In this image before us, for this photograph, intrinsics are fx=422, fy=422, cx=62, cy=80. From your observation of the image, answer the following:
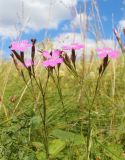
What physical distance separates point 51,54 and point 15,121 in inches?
18.6

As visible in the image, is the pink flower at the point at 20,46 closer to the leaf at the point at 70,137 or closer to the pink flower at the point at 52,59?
the pink flower at the point at 52,59

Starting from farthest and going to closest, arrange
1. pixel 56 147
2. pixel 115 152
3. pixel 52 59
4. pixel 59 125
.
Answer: pixel 59 125
pixel 115 152
pixel 56 147
pixel 52 59

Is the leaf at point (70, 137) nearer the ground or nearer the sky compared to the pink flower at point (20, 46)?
nearer the ground

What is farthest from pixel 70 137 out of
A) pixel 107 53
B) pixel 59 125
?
pixel 59 125

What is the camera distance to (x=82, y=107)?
3094 mm

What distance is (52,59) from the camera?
1.40 metres

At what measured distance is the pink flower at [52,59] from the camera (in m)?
1.37

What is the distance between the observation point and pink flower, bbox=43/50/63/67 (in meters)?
1.37

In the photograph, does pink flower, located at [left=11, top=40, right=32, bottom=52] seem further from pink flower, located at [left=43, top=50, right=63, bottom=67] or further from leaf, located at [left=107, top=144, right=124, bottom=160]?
leaf, located at [left=107, top=144, right=124, bottom=160]

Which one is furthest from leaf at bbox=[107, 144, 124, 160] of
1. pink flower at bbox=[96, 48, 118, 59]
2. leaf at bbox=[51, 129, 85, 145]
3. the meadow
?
pink flower at bbox=[96, 48, 118, 59]

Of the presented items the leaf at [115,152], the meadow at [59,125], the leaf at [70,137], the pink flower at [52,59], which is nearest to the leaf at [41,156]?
the meadow at [59,125]

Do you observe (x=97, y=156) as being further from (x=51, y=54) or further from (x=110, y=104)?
(x=110, y=104)

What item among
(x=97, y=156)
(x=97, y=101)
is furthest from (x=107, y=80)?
(x=97, y=156)

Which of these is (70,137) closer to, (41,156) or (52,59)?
(41,156)
